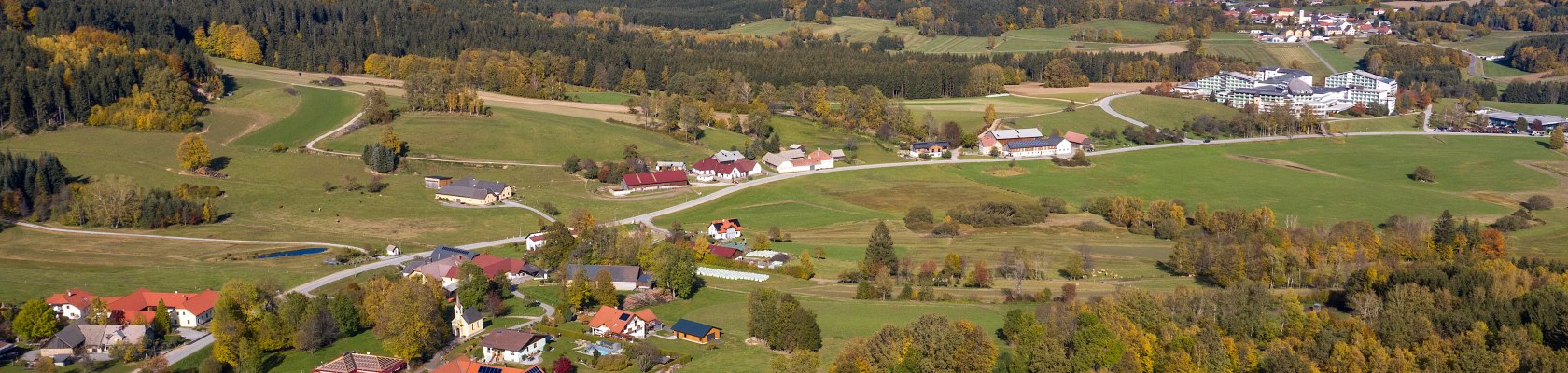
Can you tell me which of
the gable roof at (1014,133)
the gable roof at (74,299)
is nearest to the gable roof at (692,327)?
the gable roof at (74,299)

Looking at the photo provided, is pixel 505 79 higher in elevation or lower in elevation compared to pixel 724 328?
higher

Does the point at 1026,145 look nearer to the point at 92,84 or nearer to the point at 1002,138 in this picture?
the point at 1002,138

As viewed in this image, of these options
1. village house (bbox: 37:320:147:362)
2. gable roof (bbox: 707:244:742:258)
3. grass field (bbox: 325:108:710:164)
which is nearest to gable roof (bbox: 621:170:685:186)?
grass field (bbox: 325:108:710:164)

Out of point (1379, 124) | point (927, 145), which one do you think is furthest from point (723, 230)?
point (1379, 124)

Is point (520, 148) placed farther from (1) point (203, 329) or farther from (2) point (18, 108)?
(1) point (203, 329)

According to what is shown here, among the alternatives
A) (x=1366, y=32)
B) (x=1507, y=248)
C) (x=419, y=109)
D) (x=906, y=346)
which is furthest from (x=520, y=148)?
(x=1366, y=32)

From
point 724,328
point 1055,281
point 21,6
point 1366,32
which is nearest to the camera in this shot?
point 724,328
